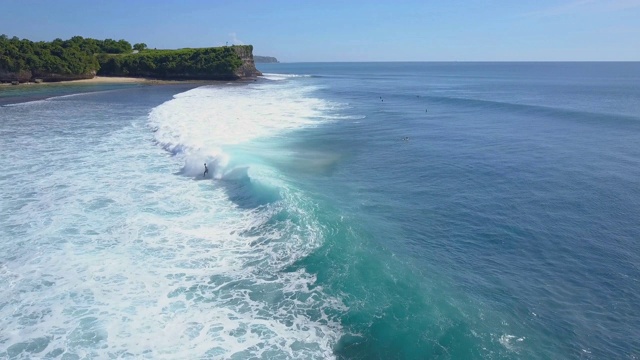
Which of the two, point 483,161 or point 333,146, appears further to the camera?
point 333,146

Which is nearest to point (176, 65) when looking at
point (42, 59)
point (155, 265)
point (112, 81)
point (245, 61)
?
point (112, 81)

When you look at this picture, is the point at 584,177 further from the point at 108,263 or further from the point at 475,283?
the point at 108,263

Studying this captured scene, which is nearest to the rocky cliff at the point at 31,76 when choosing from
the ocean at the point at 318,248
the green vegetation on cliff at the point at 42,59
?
the green vegetation on cliff at the point at 42,59

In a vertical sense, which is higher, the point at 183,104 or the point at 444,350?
the point at 183,104

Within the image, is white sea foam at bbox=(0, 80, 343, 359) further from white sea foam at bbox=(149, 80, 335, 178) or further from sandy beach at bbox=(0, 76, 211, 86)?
sandy beach at bbox=(0, 76, 211, 86)

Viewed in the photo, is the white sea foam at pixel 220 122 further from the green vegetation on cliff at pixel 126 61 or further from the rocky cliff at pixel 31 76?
the green vegetation on cliff at pixel 126 61

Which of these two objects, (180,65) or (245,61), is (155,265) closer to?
(180,65)

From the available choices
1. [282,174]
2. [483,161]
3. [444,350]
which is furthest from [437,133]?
[444,350]
